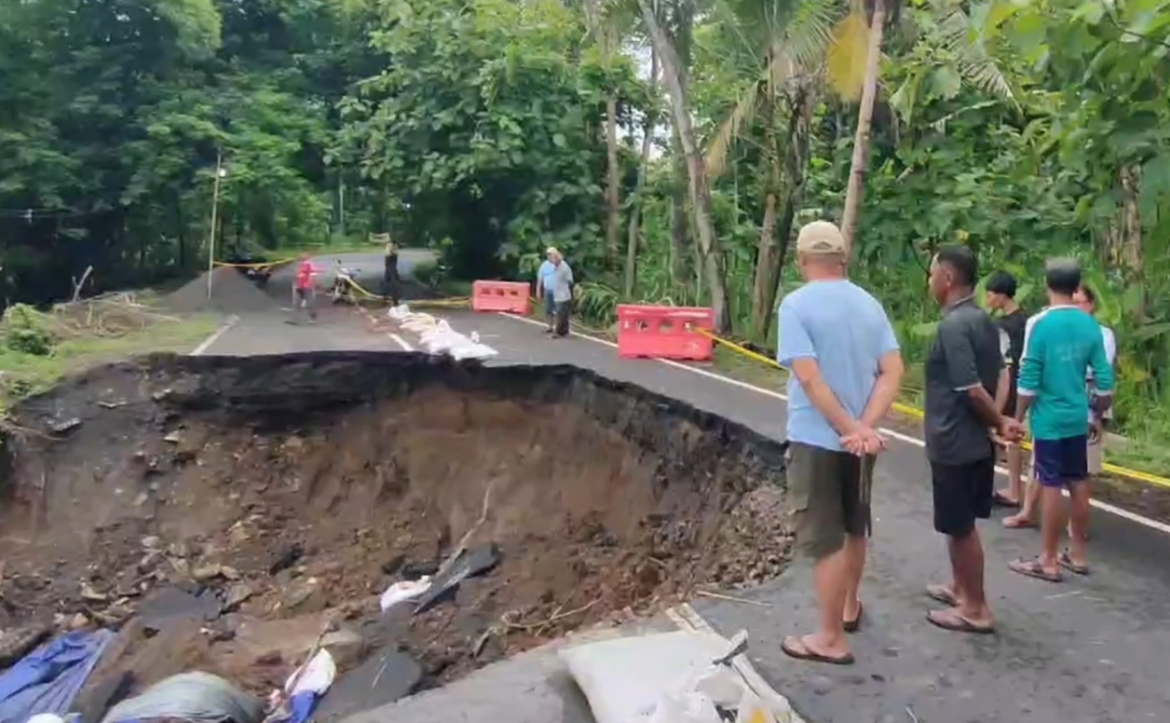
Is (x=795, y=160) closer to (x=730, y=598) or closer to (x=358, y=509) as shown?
(x=358, y=509)

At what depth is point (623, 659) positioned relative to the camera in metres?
4.48

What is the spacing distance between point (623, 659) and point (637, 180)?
69.3 ft

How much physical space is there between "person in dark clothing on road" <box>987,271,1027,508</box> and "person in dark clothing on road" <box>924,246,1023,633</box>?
6.38 feet

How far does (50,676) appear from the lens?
8781 millimetres

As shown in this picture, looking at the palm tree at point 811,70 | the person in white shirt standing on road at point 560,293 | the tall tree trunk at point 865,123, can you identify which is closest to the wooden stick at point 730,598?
the palm tree at point 811,70

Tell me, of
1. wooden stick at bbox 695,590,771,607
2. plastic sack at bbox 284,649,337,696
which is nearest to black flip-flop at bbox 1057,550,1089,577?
wooden stick at bbox 695,590,771,607

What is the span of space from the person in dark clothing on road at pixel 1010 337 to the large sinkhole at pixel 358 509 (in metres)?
1.63

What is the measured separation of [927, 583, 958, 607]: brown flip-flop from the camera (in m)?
5.52

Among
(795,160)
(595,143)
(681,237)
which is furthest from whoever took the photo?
(595,143)

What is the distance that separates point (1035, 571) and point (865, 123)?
8213 millimetres

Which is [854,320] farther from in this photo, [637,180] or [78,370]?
[637,180]

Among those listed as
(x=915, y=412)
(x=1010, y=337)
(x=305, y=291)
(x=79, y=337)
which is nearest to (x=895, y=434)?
(x=915, y=412)

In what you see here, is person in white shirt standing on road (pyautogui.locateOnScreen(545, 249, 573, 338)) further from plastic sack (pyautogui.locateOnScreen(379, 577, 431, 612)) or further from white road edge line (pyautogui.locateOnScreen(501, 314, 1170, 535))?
plastic sack (pyautogui.locateOnScreen(379, 577, 431, 612))

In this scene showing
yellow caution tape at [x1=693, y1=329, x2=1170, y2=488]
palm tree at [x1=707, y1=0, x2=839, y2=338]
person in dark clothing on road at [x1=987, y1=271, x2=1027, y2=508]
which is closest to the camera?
person in dark clothing on road at [x1=987, y1=271, x2=1027, y2=508]
